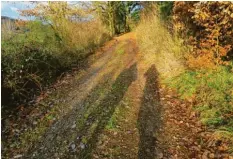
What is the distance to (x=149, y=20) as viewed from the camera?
14.0 m

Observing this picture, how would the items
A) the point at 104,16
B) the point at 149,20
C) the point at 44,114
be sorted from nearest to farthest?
1. the point at 44,114
2. the point at 149,20
3. the point at 104,16

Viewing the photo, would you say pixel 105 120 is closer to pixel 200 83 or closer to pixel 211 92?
pixel 211 92

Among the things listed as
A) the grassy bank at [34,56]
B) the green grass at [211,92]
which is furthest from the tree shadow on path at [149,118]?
the grassy bank at [34,56]

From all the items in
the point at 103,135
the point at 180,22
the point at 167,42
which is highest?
the point at 180,22

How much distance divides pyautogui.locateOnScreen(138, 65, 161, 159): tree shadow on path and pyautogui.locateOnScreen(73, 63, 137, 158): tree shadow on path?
0.65m

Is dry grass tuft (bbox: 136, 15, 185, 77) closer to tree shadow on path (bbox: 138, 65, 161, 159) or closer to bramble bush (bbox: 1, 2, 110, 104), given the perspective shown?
tree shadow on path (bbox: 138, 65, 161, 159)

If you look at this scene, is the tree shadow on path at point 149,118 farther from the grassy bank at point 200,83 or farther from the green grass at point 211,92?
the green grass at point 211,92

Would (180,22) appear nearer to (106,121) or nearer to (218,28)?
(218,28)

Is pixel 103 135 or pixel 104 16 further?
pixel 104 16

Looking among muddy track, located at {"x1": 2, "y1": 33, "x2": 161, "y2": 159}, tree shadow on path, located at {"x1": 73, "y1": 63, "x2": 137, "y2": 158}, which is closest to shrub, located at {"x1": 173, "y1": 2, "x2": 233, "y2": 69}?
muddy track, located at {"x1": 2, "y1": 33, "x2": 161, "y2": 159}

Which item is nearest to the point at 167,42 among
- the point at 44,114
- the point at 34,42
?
the point at 34,42

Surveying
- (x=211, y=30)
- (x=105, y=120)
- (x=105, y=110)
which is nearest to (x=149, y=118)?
(x=105, y=120)

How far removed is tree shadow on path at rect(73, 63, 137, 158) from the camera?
198 inches

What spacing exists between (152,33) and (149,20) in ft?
5.95
